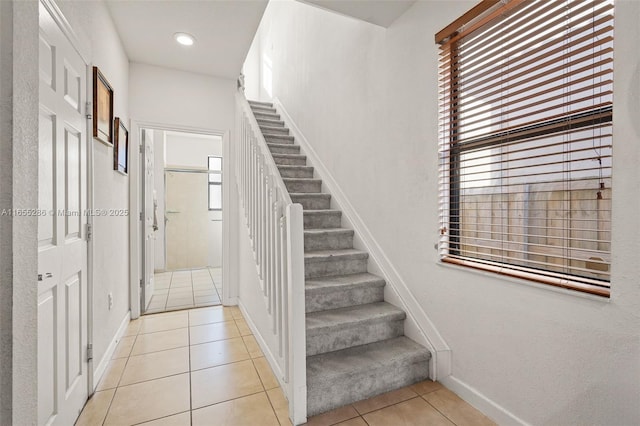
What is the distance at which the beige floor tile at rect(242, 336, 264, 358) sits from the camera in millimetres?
2344

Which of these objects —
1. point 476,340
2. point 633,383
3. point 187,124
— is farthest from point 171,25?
point 633,383

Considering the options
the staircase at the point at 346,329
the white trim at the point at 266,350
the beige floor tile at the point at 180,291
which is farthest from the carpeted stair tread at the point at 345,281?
the beige floor tile at the point at 180,291

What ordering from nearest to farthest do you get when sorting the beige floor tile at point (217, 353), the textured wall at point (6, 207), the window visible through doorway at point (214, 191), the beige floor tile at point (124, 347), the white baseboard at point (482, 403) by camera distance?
the textured wall at point (6, 207), the white baseboard at point (482, 403), the beige floor tile at point (217, 353), the beige floor tile at point (124, 347), the window visible through doorway at point (214, 191)

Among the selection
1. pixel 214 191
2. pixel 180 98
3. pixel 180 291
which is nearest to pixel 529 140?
pixel 180 98

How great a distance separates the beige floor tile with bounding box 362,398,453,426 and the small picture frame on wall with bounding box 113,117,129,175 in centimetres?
261

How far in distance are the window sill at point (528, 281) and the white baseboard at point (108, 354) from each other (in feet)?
7.62

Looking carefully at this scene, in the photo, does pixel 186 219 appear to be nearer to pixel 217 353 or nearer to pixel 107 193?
pixel 107 193

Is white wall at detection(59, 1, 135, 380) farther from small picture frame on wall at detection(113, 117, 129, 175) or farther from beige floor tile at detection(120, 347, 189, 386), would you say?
beige floor tile at detection(120, 347, 189, 386)

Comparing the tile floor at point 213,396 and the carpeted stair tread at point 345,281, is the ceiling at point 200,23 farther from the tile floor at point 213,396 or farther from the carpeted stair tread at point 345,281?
the tile floor at point 213,396

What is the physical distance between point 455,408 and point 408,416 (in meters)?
0.29

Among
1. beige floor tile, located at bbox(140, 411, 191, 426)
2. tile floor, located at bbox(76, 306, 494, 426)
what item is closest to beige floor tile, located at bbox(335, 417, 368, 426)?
tile floor, located at bbox(76, 306, 494, 426)

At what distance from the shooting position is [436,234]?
1926 millimetres

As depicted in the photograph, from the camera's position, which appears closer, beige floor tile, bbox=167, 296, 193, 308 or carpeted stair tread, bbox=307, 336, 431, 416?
carpeted stair tread, bbox=307, 336, 431, 416

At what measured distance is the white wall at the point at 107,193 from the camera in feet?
6.36
